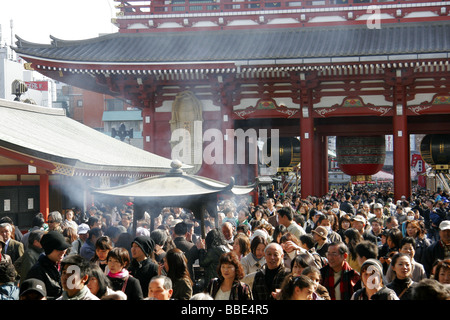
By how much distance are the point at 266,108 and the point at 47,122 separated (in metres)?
9.32

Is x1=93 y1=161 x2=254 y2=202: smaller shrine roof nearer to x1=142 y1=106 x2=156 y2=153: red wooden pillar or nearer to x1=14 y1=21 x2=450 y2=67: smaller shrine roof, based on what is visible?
x1=14 y1=21 x2=450 y2=67: smaller shrine roof

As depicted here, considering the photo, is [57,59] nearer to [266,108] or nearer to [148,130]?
[148,130]

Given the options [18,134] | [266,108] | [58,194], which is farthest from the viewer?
[266,108]

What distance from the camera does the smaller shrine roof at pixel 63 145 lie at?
12289 mm

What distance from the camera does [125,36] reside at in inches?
973

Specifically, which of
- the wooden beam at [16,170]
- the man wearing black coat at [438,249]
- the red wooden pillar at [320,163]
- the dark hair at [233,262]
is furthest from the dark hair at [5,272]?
the red wooden pillar at [320,163]

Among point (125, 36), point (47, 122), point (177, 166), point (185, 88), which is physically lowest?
point (177, 166)

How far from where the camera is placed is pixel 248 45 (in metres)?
22.9

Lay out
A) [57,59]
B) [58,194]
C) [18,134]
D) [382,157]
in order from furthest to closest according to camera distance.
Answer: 1. [382,157]
2. [57,59]
3. [58,194]
4. [18,134]

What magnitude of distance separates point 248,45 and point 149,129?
5.11 m

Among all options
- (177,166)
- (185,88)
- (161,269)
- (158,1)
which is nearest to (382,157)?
(185,88)

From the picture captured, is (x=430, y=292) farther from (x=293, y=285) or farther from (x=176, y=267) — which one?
(x=176, y=267)

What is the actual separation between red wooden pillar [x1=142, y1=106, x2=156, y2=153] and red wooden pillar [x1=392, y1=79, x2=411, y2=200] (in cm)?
936

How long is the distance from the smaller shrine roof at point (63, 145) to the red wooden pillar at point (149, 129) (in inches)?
153
